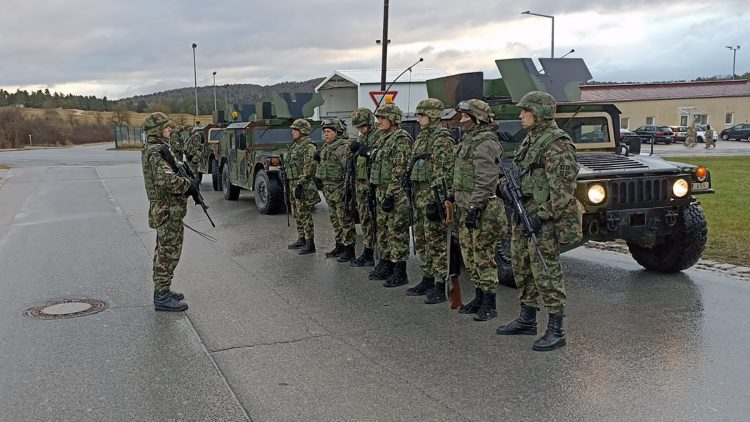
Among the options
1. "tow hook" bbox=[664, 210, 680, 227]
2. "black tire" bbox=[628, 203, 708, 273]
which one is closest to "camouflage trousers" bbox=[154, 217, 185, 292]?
"tow hook" bbox=[664, 210, 680, 227]

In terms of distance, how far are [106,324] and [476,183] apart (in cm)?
323

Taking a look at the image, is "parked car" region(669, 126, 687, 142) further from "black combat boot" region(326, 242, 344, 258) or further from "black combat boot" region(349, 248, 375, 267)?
"black combat boot" region(349, 248, 375, 267)

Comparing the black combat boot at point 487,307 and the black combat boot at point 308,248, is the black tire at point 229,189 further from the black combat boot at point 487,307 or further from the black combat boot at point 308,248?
the black combat boot at point 487,307

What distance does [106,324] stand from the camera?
18.7ft

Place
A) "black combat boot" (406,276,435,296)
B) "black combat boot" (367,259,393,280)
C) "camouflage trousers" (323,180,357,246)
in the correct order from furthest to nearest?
1. "camouflage trousers" (323,180,357,246)
2. "black combat boot" (367,259,393,280)
3. "black combat boot" (406,276,435,296)

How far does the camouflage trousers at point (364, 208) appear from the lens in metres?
7.52

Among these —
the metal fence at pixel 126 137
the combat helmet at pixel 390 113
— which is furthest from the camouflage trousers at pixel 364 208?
the metal fence at pixel 126 137

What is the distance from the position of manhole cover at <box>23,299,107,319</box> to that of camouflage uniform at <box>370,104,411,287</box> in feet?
9.01

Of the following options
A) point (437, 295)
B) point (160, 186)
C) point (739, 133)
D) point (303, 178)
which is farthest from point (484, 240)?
point (739, 133)

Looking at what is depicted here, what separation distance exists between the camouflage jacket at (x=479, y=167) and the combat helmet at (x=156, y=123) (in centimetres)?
257

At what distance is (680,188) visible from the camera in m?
6.54

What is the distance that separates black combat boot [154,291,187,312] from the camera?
6094 millimetres

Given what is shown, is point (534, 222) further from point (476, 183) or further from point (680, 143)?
point (680, 143)

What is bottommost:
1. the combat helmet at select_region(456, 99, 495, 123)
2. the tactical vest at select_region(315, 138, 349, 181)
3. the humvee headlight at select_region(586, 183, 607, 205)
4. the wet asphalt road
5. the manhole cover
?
the wet asphalt road
